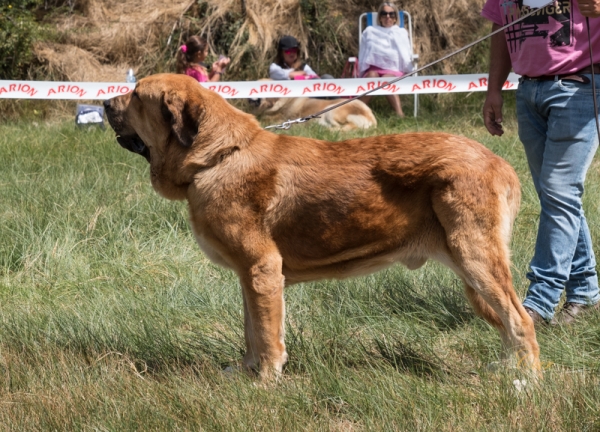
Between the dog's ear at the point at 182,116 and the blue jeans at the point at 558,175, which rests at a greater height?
the dog's ear at the point at 182,116

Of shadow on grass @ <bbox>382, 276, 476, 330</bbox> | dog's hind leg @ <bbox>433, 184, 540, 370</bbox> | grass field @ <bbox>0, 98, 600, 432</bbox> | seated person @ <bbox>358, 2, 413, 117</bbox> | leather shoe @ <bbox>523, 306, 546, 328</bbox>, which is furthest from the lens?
seated person @ <bbox>358, 2, 413, 117</bbox>

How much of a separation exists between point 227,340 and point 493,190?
A: 1.76 m

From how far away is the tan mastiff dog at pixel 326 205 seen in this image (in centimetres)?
383

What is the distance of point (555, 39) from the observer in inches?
171

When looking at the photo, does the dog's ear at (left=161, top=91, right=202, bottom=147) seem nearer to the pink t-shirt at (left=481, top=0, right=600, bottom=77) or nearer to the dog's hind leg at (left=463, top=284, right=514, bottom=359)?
the dog's hind leg at (left=463, top=284, right=514, bottom=359)

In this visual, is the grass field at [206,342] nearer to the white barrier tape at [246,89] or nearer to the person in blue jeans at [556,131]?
the person in blue jeans at [556,131]

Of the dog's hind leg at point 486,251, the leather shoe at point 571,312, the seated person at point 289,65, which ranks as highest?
the seated person at point 289,65

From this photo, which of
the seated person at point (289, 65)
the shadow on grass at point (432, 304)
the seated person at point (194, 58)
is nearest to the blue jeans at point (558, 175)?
the shadow on grass at point (432, 304)

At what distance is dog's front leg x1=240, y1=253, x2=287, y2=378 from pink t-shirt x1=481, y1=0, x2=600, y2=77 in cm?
189

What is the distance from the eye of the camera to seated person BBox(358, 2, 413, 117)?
13.9 meters

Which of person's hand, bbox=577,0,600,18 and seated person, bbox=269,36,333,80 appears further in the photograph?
seated person, bbox=269,36,333,80

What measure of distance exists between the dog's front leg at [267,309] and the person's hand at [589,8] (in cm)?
200

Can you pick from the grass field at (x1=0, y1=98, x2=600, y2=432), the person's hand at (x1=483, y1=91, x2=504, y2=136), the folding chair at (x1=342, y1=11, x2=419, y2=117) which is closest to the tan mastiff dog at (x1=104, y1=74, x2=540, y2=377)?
the grass field at (x1=0, y1=98, x2=600, y2=432)

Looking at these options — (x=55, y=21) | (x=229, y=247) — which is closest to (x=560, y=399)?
(x=229, y=247)
